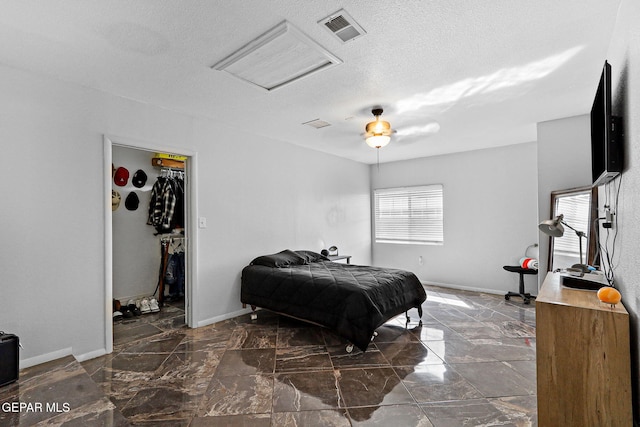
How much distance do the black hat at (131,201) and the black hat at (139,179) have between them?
0.46 feet

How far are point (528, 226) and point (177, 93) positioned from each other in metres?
5.15

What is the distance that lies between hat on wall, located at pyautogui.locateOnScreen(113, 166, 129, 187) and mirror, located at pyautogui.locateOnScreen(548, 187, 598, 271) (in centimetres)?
531

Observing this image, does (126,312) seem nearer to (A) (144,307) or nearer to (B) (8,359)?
(A) (144,307)

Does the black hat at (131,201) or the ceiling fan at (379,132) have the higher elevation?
the ceiling fan at (379,132)

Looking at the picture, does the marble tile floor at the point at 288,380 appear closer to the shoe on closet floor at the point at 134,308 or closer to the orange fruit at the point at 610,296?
the shoe on closet floor at the point at 134,308

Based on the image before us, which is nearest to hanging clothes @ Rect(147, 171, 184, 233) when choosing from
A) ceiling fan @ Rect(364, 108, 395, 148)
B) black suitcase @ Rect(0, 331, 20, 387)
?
black suitcase @ Rect(0, 331, 20, 387)

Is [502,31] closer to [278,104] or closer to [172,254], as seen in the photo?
[278,104]

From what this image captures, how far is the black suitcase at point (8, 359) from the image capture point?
206 cm

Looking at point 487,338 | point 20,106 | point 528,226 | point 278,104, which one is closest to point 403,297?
point 487,338

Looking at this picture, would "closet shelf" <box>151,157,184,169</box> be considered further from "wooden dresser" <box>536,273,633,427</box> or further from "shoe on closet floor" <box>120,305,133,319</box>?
"wooden dresser" <box>536,273,633,427</box>

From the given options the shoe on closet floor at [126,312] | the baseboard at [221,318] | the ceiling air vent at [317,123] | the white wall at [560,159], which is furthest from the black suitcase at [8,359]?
the white wall at [560,159]

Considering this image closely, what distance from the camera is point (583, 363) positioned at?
142cm

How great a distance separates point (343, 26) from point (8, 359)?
10.2 feet

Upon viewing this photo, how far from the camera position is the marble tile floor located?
1.92 meters
